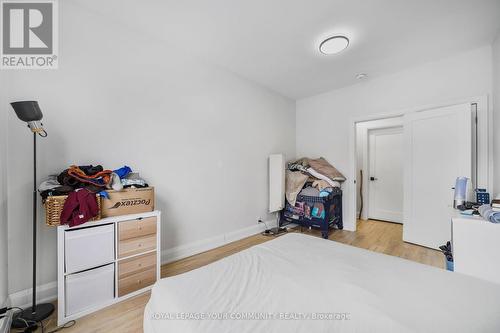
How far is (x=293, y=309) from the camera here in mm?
795

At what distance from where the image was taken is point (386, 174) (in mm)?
4355

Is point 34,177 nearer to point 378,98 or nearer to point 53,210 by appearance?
point 53,210

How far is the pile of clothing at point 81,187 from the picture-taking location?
148cm

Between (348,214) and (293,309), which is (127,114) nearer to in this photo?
(293,309)

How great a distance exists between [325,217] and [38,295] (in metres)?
3.29

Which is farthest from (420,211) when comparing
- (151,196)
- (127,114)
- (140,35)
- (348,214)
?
(140,35)

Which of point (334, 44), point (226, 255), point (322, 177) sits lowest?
point (226, 255)

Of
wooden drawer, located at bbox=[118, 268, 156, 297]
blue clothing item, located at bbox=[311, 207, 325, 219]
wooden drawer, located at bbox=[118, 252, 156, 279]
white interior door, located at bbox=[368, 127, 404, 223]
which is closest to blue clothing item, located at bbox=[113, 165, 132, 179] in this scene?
wooden drawer, located at bbox=[118, 252, 156, 279]

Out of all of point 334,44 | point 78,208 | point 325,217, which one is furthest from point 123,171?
point 325,217

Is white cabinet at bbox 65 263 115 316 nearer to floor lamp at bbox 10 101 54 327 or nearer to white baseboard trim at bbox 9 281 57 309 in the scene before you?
floor lamp at bbox 10 101 54 327

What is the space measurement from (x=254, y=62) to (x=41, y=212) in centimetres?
285

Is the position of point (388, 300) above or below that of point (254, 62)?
below

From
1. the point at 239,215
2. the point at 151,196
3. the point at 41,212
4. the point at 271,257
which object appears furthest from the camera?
the point at 239,215

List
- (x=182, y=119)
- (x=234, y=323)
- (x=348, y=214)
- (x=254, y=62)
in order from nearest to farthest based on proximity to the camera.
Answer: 1. (x=234, y=323)
2. (x=182, y=119)
3. (x=254, y=62)
4. (x=348, y=214)
